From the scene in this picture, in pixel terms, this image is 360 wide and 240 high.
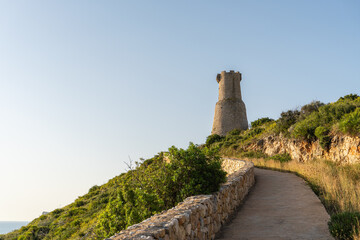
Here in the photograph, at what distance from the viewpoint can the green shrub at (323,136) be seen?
57.7 ft

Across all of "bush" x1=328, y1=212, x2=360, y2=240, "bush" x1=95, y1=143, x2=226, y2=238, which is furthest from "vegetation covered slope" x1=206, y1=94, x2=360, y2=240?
"bush" x1=95, y1=143, x2=226, y2=238

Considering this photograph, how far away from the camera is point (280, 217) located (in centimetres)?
802

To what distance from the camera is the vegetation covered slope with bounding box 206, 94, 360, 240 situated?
253 inches

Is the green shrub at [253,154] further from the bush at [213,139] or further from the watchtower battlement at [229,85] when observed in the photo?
the watchtower battlement at [229,85]

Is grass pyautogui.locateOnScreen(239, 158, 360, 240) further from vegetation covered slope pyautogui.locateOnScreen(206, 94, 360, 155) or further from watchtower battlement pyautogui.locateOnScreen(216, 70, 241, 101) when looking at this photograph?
watchtower battlement pyautogui.locateOnScreen(216, 70, 241, 101)

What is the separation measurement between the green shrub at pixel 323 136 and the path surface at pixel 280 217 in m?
6.69

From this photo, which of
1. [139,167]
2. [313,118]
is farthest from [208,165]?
[313,118]

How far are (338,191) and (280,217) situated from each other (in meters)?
3.17

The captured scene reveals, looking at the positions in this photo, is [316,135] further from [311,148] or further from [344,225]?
[344,225]

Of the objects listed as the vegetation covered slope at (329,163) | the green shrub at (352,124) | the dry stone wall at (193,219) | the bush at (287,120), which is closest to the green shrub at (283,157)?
the vegetation covered slope at (329,163)

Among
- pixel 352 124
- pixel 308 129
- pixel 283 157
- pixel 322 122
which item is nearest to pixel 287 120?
pixel 283 157

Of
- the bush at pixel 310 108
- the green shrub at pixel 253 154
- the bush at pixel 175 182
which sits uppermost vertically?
the bush at pixel 310 108

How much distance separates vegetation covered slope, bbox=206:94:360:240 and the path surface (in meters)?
0.42

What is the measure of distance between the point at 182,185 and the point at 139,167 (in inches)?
76.2
